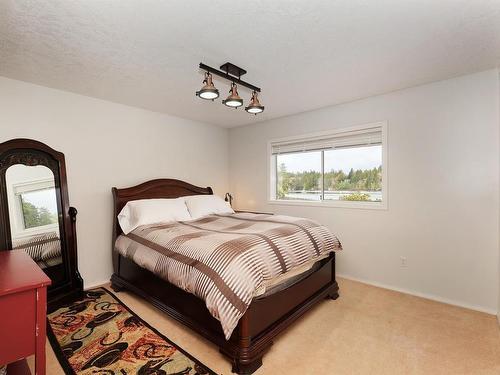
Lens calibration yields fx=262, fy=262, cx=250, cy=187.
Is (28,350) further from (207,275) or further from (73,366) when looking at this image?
(207,275)

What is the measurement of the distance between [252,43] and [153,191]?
8.04 ft

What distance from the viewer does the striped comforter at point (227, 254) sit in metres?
1.75

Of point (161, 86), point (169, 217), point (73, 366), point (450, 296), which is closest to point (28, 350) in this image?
point (73, 366)

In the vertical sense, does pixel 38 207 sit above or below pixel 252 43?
below

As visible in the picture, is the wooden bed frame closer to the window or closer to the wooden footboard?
the wooden footboard

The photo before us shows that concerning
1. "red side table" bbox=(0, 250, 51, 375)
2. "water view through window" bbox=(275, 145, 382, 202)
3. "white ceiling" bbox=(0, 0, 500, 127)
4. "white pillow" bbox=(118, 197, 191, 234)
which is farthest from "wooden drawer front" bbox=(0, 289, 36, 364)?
"water view through window" bbox=(275, 145, 382, 202)

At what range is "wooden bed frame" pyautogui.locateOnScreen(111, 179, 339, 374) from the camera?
1.77 m

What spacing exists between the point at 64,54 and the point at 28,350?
7.05ft

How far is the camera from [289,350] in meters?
1.97

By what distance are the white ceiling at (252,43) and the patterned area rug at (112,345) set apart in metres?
2.30

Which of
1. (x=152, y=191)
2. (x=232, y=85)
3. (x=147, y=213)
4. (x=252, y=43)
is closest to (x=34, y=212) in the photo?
(x=147, y=213)

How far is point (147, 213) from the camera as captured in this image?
307 cm

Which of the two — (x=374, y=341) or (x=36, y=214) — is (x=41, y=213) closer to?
(x=36, y=214)

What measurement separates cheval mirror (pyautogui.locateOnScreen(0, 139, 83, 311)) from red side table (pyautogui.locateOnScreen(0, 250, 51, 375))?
49.5 inches
